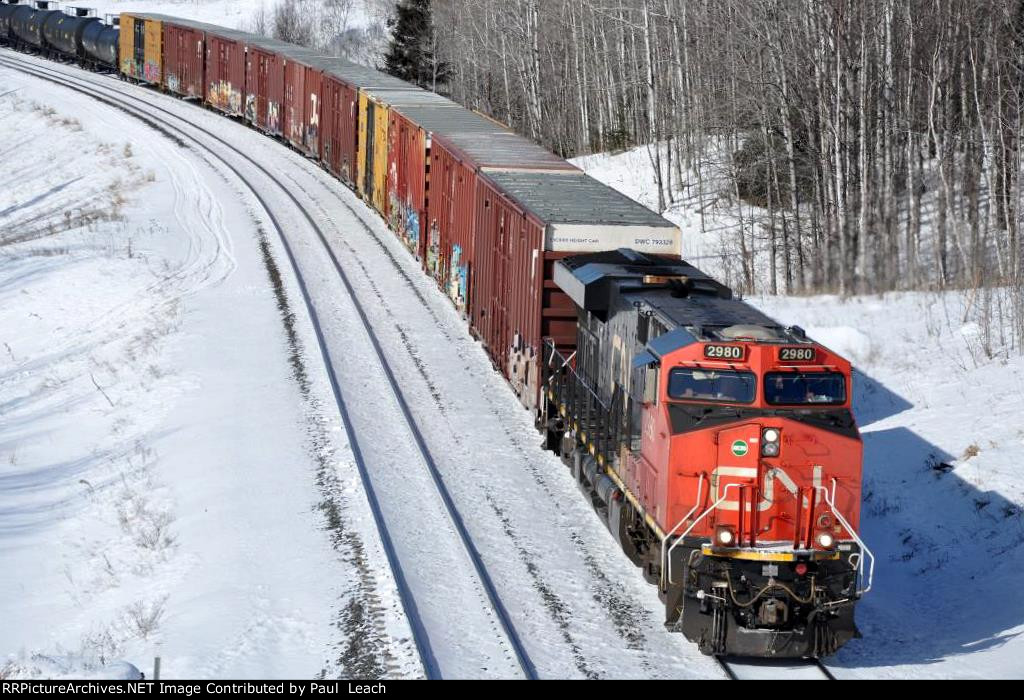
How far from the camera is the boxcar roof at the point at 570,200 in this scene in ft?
61.8

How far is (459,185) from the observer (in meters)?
25.2

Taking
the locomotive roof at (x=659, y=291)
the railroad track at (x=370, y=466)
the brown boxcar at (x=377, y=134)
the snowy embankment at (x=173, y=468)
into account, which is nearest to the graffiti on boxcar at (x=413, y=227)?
the railroad track at (x=370, y=466)

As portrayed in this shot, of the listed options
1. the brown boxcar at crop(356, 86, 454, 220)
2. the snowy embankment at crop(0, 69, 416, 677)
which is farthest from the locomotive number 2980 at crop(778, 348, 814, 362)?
the brown boxcar at crop(356, 86, 454, 220)

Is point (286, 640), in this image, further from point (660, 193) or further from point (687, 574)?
point (660, 193)

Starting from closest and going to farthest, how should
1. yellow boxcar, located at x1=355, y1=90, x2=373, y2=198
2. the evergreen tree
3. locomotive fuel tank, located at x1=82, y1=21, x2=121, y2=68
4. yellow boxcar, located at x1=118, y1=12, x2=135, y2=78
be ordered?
1. yellow boxcar, located at x1=355, y1=90, x2=373, y2=198
2. yellow boxcar, located at x1=118, y1=12, x2=135, y2=78
3. the evergreen tree
4. locomotive fuel tank, located at x1=82, y1=21, x2=121, y2=68

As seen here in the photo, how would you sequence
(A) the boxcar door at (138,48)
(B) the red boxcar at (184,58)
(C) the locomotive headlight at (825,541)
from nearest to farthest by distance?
(C) the locomotive headlight at (825,541)
(B) the red boxcar at (184,58)
(A) the boxcar door at (138,48)

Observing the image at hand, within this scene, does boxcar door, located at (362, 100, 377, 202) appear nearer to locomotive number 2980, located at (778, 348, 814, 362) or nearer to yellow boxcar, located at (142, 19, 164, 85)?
locomotive number 2980, located at (778, 348, 814, 362)

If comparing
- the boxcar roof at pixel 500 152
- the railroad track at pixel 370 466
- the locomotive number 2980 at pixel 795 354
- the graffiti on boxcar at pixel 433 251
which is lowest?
the railroad track at pixel 370 466

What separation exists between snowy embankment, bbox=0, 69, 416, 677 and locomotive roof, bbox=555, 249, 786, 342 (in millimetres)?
4250

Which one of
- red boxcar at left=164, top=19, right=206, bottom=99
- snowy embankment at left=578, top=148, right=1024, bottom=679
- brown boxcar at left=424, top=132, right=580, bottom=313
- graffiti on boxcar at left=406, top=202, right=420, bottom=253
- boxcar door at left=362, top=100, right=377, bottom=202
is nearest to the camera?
snowy embankment at left=578, top=148, right=1024, bottom=679

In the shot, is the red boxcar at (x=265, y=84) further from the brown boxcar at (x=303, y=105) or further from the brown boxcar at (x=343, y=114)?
the brown boxcar at (x=343, y=114)

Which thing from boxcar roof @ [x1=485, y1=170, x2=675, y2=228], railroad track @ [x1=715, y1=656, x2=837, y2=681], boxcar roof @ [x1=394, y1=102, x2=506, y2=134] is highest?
boxcar roof @ [x1=394, y1=102, x2=506, y2=134]
